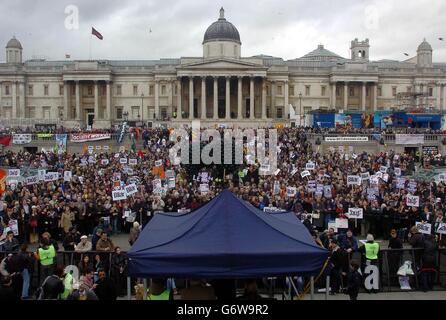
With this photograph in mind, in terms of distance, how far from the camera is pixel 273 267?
23.6 feet

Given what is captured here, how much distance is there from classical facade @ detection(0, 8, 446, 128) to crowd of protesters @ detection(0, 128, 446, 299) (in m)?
52.6

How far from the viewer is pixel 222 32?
85438 millimetres

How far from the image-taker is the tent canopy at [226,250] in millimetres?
7070

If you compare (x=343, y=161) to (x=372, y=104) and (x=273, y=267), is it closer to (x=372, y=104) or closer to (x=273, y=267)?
(x=273, y=267)

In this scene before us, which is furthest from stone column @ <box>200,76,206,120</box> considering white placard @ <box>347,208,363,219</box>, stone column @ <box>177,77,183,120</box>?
white placard @ <box>347,208,363,219</box>

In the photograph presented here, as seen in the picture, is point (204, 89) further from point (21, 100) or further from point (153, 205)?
point (153, 205)

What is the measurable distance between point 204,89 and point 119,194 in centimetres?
6186

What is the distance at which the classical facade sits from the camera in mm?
82000

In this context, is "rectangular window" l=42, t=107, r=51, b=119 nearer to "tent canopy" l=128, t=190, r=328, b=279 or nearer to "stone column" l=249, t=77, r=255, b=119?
"stone column" l=249, t=77, r=255, b=119

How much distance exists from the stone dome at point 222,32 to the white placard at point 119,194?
68908 millimetres

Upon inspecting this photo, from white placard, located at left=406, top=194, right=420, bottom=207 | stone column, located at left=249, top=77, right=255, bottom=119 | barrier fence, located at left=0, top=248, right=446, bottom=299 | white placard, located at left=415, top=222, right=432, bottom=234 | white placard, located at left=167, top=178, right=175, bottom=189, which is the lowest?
barrier fence, located at left=0, top=248, right=446, bottom=299
